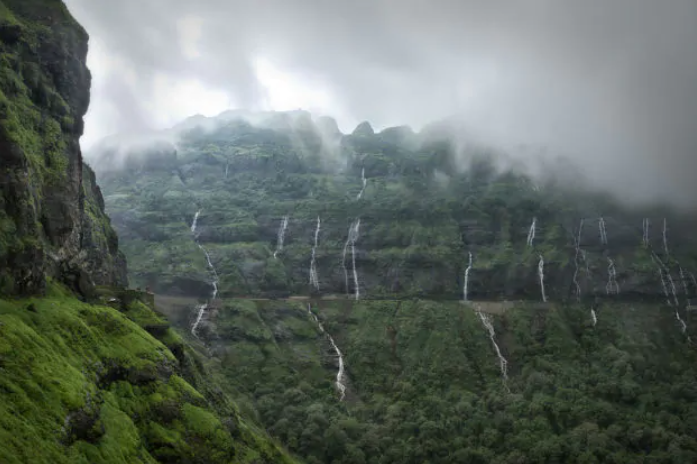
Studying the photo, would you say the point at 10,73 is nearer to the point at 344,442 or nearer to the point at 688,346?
the point at 344,442

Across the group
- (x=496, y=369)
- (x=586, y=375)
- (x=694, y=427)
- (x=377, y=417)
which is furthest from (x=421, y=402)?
(x=694, y=427)

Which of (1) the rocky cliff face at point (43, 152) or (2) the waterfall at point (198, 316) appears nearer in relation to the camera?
(1) the rocky cliff face at point (43, 152)

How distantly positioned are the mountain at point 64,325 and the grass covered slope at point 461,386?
159 feet

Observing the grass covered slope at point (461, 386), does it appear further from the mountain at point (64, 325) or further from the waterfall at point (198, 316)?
the mountain at point (64, 325)

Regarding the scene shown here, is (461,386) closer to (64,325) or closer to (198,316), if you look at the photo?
(198,316)

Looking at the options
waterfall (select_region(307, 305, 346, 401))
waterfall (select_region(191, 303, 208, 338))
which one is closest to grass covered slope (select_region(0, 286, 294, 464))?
waterfall (select_region(307, 305, 346, 401))

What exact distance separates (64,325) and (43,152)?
3103 cm

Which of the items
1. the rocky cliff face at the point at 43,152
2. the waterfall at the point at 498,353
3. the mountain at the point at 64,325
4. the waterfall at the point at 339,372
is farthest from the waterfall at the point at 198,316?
the waterfall at the point at 498,353

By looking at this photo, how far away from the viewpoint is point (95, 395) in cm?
5625

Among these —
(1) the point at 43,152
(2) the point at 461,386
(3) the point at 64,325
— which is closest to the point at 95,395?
(3) the point at 64,325

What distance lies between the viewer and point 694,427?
143 metres

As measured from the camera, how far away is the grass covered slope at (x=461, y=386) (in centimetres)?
13088

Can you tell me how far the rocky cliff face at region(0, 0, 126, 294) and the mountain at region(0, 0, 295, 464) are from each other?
198 millimetres

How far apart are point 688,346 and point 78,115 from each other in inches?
7981
